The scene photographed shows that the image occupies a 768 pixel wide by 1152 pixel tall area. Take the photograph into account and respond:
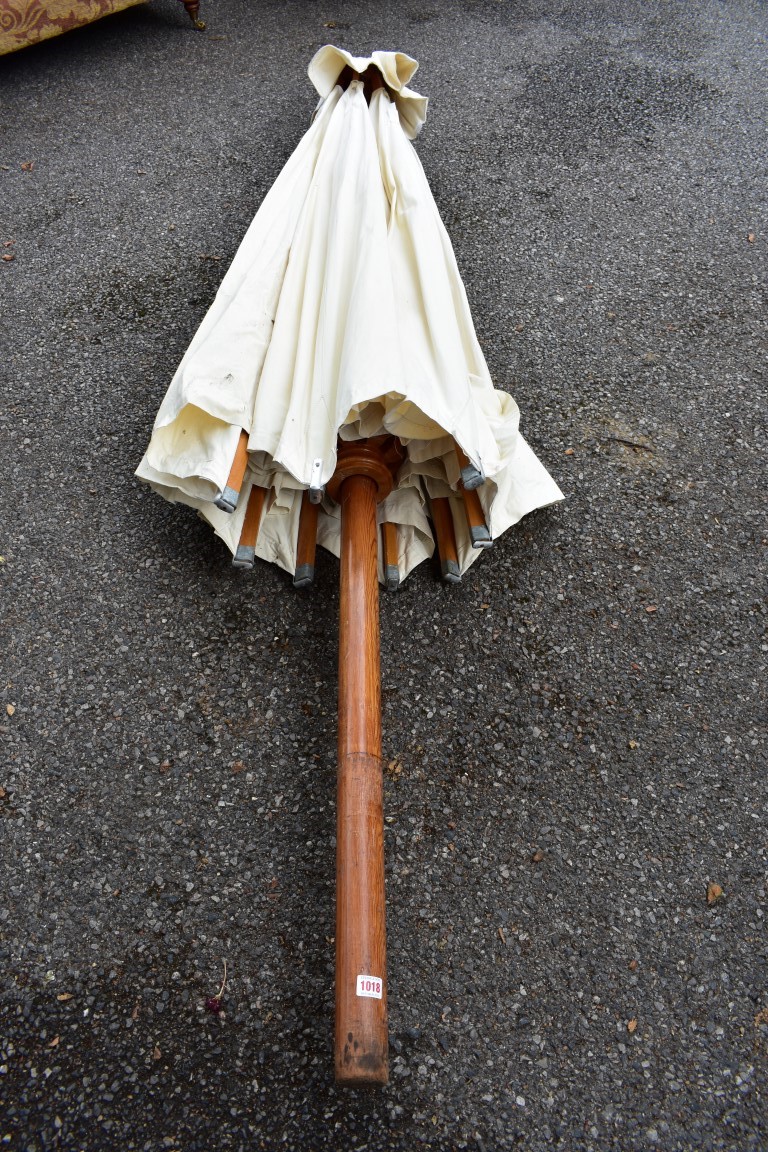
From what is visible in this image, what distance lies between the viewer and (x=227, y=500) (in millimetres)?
1586

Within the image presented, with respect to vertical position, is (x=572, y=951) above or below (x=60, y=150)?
below

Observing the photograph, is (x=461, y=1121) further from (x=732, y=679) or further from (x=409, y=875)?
(x=732, y=679)

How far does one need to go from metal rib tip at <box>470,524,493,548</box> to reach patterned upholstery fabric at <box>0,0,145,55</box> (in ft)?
11.2

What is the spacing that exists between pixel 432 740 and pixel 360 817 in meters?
0.34

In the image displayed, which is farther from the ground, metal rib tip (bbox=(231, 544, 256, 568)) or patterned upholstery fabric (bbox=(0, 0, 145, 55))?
patterned upholstery fabric (bbox=(0, 0, 145, 55))

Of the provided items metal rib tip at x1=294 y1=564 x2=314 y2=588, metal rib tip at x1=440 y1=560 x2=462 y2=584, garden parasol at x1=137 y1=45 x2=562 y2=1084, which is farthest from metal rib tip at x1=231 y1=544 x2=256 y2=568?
metal rib tip at x1=440 y1=560 x2=462 y2=584

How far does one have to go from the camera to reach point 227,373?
1.74 meters

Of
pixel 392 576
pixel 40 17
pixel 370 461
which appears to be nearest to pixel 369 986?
pixel 392 576

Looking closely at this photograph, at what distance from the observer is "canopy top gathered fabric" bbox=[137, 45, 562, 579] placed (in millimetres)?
1651

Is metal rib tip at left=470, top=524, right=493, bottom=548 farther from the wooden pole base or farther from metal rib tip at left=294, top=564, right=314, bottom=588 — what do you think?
metal rib tip at left=294, top=564, right=314, bottom=588

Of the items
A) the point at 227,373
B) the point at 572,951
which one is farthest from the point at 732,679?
the point at 227,373

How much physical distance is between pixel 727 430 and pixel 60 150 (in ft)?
9.40

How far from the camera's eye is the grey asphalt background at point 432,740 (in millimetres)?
1263

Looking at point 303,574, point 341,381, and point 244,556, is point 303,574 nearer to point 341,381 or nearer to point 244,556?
point 244,556
